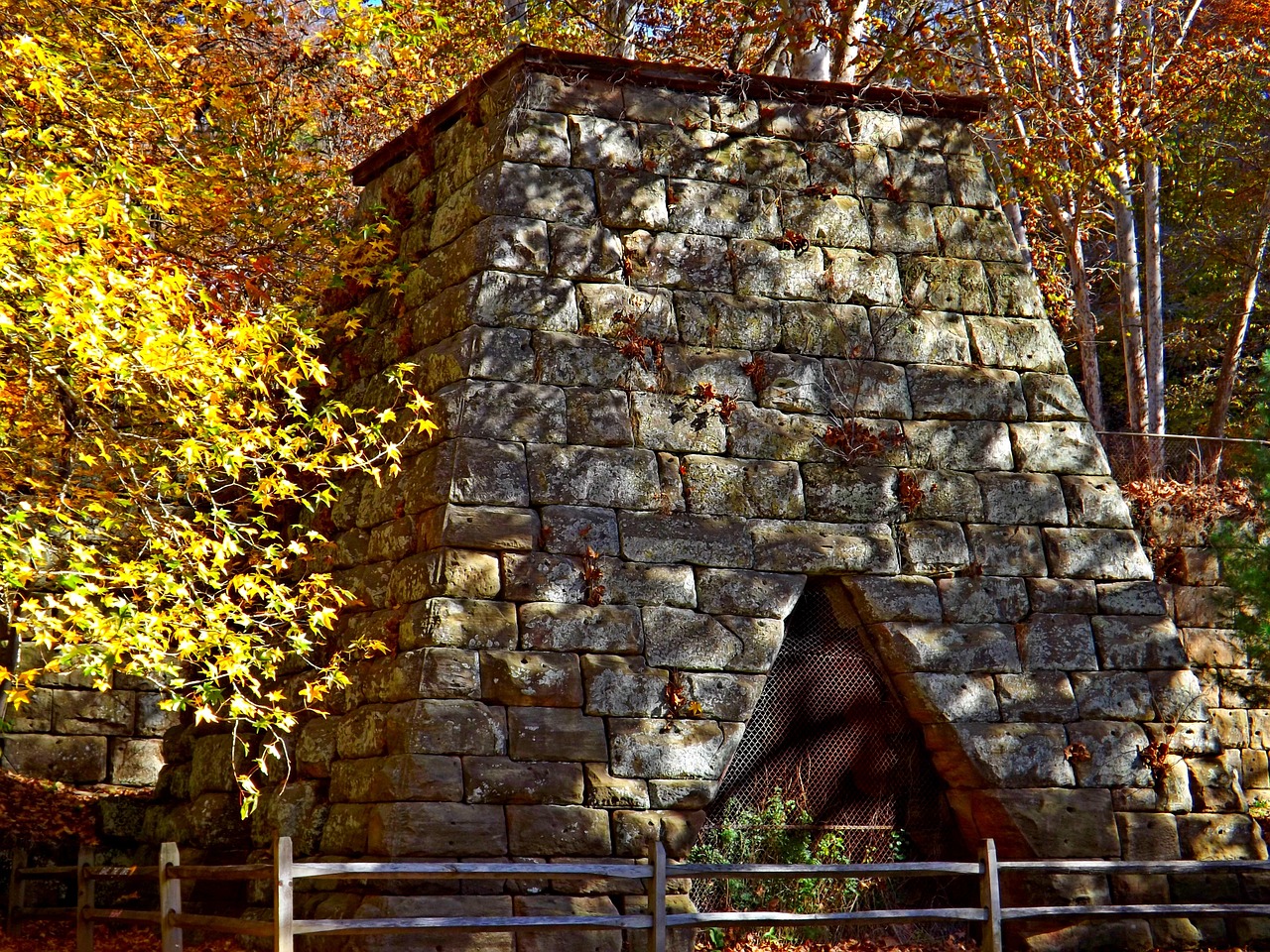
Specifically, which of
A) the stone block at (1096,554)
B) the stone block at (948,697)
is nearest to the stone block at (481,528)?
the stone block at (948,697)

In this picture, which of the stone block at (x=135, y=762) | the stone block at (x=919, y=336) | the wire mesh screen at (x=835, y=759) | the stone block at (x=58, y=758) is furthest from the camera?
the stone block at (x=135, y=762)

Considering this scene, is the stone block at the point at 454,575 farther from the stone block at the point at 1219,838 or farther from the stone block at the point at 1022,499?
the stone block at the point at 1219,838

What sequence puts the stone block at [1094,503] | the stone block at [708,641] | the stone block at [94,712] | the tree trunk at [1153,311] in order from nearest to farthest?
1. the stone block at [708,641]
2. the stone block at [1094,503]
3. the stone block at [94,712]
4. the tree trunk at [1153,311]

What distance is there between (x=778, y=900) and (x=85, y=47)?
711 centimetres

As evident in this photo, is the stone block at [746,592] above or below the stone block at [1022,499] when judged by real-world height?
below

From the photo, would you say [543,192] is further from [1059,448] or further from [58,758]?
[58,758]

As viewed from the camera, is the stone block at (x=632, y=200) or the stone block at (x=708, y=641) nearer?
the stone block at (x=708, y=641)

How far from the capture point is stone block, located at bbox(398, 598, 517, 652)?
23.2ft

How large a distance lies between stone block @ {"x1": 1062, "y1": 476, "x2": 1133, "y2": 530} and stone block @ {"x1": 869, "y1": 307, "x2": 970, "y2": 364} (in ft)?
3.56

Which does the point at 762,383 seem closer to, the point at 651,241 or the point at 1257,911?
the point at 651,241

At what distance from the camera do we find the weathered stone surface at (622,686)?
7.23 meters

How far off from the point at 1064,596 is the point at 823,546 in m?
1.68

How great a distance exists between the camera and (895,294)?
8578mm

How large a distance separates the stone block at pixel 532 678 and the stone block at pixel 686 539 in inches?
29.7
